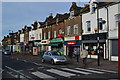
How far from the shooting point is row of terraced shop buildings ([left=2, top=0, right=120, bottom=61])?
2066cm

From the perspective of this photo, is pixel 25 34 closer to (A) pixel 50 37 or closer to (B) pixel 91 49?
(A) pixel 50 37

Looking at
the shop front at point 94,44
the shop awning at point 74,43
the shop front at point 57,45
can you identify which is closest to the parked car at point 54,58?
the shop front at point 94,44

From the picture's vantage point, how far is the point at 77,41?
1072 inches

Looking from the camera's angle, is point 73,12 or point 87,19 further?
point 73,12

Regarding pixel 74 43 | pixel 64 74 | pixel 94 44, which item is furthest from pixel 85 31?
pixel 64 74

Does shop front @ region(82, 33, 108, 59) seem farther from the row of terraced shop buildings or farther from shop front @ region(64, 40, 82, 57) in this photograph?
shop front @ region(64, 40, 82, 57)

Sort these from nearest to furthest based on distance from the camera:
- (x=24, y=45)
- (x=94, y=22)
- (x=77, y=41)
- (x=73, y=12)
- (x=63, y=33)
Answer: (x=94, y=22) → (x=77, y=41) → (x=73, y=12) → (x=63, y=33) → (x=24, y=45)

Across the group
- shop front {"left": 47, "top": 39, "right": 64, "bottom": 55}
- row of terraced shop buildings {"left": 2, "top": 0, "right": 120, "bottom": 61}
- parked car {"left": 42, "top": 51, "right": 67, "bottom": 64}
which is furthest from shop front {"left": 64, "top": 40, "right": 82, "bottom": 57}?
parked car {"left": 42, "top": 51, "right": 67, "bottom": 64}

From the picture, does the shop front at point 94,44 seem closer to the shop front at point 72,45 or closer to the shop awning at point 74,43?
the shop awning at point 74,43

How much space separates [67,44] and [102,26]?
8935 mm

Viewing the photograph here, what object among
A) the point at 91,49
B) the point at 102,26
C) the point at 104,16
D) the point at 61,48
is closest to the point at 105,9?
the point at 104,16

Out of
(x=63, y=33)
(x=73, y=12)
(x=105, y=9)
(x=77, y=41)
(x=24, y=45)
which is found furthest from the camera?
(x=24, y=45)

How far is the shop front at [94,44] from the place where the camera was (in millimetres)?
21891

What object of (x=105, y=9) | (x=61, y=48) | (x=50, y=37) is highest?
(x=105, y=9)
